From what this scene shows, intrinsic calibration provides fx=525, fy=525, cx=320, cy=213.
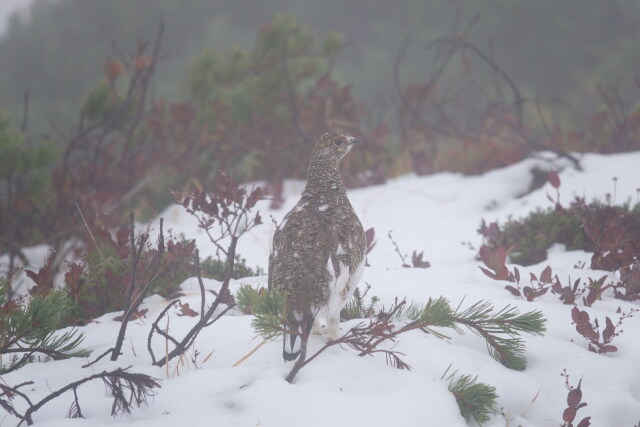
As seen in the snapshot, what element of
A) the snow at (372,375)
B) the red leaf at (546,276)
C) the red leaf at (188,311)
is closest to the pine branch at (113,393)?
the snow at (372,375)

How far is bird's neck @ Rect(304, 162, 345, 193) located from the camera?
2.96 m

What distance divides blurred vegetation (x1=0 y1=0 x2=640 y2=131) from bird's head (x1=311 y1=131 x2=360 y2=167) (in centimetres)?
951

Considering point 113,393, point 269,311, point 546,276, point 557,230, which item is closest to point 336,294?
point 269,311

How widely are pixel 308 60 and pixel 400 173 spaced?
7.04 feet

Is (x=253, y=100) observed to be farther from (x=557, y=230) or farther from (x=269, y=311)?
(x=269, y=311)

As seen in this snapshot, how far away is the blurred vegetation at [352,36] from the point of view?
39.4 ft

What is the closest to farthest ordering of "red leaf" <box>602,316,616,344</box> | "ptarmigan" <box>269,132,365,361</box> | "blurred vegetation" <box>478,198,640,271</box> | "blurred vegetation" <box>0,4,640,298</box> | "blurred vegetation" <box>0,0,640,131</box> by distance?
"ptarmigan" <box>269,132,365,361</box> < "red leaf" <box>602,316,616,344</box> < "blurred vegetation" <box>478,198,640,271</box> < "blurred vegetation" <box>0,4,640,298</box> < "blurred vegetation" <box>0,0,640,131</box>

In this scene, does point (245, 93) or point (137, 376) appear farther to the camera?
point (245, 93)

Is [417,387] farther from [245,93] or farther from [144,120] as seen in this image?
[144,120]

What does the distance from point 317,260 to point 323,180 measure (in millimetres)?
687

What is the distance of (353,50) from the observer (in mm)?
15383

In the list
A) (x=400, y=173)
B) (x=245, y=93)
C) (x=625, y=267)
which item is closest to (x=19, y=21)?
(x=245, y=93)

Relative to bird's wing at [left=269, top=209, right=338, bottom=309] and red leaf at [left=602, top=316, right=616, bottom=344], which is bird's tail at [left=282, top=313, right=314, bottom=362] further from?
red leaf at [left=602, top=316, right=616, bottom=344]

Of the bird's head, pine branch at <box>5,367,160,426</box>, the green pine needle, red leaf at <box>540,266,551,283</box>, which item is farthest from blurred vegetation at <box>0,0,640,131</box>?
pine branch at <box>5,367,160,426</box>
